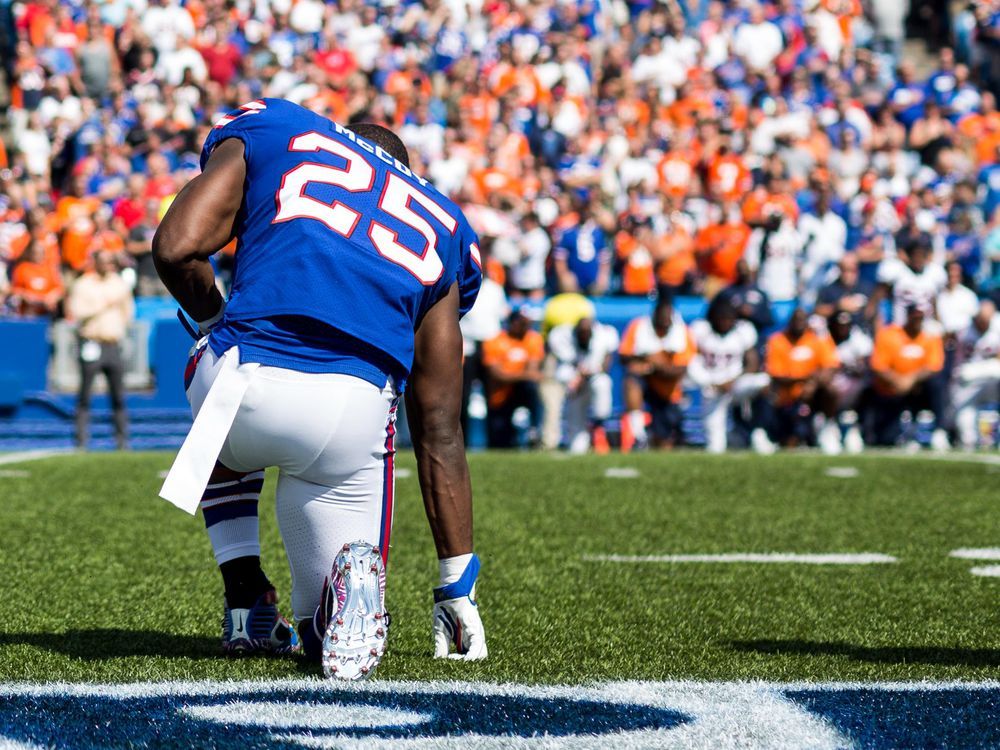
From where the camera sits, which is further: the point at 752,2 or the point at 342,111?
the point at 752,2

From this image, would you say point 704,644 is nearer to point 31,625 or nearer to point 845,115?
point 31,625

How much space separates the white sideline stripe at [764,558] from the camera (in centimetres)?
636

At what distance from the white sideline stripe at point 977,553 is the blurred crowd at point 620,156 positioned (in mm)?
6824

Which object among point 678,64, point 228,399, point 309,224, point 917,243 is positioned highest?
point 678,64

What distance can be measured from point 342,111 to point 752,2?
5543mm

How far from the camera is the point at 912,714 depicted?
11.1 ft

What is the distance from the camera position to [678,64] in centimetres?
1816

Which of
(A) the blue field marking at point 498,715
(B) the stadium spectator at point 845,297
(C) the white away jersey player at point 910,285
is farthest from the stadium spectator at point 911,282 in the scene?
(A) the blue field marking at point 498,715

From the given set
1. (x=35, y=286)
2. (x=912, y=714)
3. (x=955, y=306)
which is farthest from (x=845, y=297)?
(x=912, y=714)

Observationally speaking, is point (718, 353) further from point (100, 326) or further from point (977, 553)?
point (977, 553)

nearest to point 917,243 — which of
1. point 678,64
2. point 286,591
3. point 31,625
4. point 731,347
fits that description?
point 731,347

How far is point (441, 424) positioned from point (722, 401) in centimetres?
989

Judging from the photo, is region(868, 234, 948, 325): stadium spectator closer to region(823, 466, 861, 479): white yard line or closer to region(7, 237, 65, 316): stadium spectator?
region(823, 466, 861, 479): white yard line

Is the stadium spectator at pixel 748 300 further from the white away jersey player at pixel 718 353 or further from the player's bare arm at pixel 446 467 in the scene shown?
the player's bare arm at pixel 446 467
